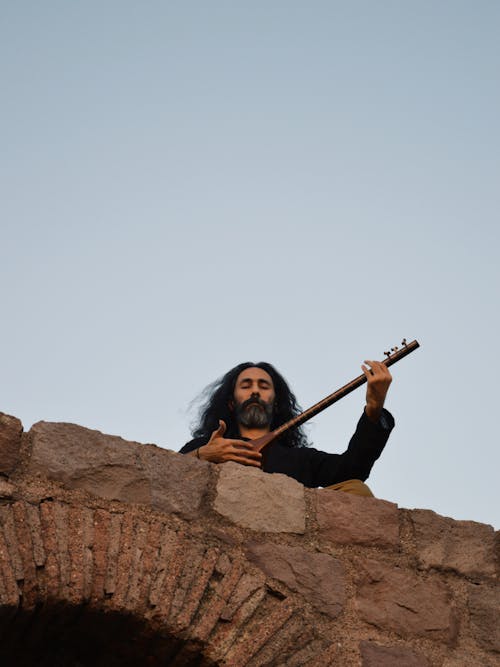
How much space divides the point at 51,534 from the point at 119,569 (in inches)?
9.6

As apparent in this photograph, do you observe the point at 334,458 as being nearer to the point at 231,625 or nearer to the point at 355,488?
the point at 355,488

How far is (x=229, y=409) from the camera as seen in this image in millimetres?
6301

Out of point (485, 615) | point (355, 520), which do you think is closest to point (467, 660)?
point (485, 615)

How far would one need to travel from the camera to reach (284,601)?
3.38m

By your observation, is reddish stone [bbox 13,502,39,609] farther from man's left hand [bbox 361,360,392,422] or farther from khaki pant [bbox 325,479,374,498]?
man's left hand [bbox 361,360,392,422]

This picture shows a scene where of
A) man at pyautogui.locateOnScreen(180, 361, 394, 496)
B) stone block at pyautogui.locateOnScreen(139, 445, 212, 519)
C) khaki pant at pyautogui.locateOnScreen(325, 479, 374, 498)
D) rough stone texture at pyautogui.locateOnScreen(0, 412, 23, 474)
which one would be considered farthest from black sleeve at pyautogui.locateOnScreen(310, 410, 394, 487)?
rough stone texture at pyautogui.locateOnScreen(0, 412, 23, 474)

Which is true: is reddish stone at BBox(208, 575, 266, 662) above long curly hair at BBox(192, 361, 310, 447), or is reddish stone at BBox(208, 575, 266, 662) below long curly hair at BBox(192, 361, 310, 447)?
below

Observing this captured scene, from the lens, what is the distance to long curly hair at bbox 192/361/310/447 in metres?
6.15

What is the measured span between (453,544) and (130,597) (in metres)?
1.35

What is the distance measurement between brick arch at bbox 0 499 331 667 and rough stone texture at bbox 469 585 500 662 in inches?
25.3

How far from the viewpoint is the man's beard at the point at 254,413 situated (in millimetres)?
5707

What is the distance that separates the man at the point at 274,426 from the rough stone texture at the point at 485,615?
0.66 meters

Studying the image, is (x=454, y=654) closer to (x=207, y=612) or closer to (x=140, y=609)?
(x=207, y=612)

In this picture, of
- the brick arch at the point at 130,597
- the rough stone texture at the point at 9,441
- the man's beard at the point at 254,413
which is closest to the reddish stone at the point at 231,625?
the brick arch at the point at 130,597
